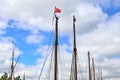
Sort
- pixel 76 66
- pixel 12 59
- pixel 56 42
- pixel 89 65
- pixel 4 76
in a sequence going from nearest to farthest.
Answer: pixel 56 42 → pixel 76 66 → pixel 12 59 → pixel 89 65 → pixel 4 76

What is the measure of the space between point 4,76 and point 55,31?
7714 centimetres

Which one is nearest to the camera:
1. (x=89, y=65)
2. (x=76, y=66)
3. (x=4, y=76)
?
(x=76, y=66)

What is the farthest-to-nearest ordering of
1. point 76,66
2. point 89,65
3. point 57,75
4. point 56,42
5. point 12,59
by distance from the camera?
1. point 89,65
2. point 12,59
3. point 76,66
4. point 56,42
5. point 57,75

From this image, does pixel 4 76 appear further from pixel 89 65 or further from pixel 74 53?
pixel 74 53

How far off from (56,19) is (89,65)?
3353 cm

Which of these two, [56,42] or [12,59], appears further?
[12,59]

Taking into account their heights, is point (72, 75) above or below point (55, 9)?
below

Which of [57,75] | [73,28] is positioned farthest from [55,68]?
[73,28]

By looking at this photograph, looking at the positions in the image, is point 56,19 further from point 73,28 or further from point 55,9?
point 73,28

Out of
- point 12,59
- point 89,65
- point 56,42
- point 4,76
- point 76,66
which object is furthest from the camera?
point 4,76

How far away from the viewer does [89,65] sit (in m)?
82.9

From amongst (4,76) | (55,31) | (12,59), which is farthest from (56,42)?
(4,76)

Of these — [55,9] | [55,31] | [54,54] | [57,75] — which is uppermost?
[55,9]

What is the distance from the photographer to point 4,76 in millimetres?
123000
